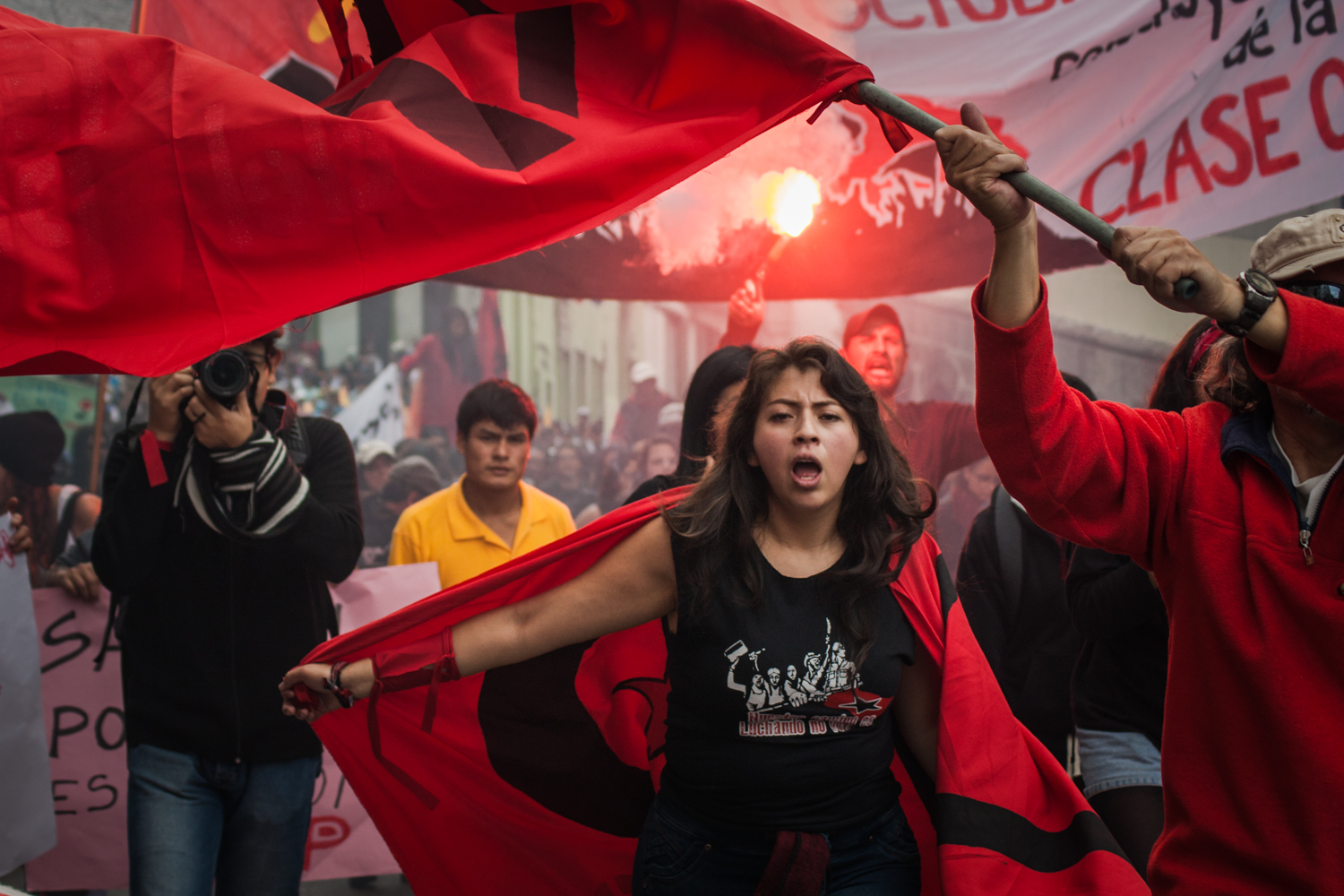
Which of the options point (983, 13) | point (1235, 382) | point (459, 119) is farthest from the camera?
point (983, 13)

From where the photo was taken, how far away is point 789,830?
2.02 meters

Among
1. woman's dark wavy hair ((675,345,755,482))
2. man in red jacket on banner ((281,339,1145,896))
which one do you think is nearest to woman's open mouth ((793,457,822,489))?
man in red jacket on banner ((281,339,1145,896))

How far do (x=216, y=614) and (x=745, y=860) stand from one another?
1.58 meters

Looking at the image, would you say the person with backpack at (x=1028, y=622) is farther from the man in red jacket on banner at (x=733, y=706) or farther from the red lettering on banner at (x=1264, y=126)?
the red lettering on banner at (x=1264, y=126)

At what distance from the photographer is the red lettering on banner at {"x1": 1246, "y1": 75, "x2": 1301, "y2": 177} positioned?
3.96 m

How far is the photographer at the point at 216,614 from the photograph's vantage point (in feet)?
8.63

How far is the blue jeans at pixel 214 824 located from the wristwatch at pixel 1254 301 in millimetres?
2488

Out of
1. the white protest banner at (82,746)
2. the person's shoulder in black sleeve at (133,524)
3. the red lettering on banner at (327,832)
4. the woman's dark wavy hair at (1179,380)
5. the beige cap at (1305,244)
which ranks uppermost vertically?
the beige cap at (1305,244)

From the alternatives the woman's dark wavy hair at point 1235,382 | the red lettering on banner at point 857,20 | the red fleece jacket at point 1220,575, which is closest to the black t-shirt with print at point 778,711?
the red fleece jacket at point 1220,575

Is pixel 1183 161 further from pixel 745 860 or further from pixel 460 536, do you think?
pixel 745 860

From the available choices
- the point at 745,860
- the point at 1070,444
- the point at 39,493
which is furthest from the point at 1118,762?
the point at 39,493

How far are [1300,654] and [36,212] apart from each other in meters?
2.19

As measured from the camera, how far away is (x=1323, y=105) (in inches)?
152

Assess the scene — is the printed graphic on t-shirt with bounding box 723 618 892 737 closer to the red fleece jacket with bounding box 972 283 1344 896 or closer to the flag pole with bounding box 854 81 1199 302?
the red fleece jacket with bounding box 972 283 1344 896
